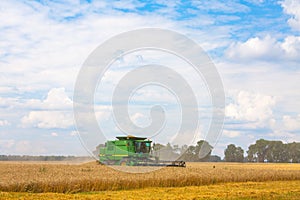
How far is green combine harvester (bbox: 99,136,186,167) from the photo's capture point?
37375mm

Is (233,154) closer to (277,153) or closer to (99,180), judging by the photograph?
(277,153)

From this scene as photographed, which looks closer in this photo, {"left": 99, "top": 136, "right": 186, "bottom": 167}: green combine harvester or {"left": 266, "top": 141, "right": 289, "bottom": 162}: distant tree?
{"left": 99, "top": 136, "right": 186, "bottom": 167}: green combine harvester

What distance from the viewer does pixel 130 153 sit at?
38.3 m

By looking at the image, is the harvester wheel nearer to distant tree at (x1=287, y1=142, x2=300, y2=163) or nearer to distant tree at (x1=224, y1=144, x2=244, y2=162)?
distant tree at (x1=224, y1=144, x2=244, y2=162)

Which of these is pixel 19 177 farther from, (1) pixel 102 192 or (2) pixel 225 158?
(2) pixel 225 158

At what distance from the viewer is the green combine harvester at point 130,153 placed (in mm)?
37375

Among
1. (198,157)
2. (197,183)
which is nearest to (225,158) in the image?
(198,157)

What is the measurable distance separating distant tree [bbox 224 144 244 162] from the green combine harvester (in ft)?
251

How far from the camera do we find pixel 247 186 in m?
25.7

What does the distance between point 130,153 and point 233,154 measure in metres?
79.7

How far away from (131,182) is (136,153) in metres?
14.8

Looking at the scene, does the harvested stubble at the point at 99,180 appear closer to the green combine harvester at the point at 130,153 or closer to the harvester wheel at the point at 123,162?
the green combine harvester at the point at 130,153

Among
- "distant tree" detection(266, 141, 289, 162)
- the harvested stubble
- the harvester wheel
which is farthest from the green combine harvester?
"distant tree" detection(266, 141, 289, 162)

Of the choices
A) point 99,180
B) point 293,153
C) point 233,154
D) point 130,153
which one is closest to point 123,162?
point 130,153
